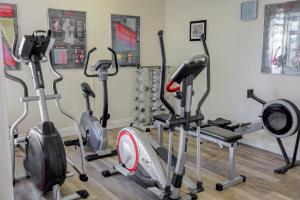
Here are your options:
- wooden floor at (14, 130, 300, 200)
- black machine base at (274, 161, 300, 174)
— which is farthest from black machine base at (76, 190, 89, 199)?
black machine base at (274, 161, 300, 174)

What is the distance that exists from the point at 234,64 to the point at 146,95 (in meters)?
1.65

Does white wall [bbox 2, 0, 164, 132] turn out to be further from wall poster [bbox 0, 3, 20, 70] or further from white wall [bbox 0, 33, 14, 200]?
white wall [bbox 0, 33, 14, 200]

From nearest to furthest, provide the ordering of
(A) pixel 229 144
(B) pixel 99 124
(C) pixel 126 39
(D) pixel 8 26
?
(A) pixel 229 144 < (B) pixel 99 124 < (D) pixel 8 26 < (C) pixel 126 39

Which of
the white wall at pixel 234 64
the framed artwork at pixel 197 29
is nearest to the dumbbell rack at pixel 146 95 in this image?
the white wall at pixel 234 64

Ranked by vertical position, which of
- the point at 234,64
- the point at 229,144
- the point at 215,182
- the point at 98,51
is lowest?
the point at 215,182

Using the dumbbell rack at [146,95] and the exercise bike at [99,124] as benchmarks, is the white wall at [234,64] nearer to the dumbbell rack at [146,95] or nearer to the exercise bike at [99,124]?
the dumbbell rack at [146,95]

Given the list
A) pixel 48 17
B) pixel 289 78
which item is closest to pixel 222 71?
pixel 289 78

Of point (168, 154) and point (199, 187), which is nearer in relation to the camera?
point (168, 154)

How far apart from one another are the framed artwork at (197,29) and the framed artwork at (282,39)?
3.59 feet

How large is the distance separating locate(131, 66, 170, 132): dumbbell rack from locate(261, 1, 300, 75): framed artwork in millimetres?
1832

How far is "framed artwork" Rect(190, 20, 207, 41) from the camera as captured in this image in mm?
4602

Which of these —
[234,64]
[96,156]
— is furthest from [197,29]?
[96,156]

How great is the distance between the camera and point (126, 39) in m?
4.93

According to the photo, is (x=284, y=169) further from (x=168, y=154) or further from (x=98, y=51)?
(x=98, y=51)
